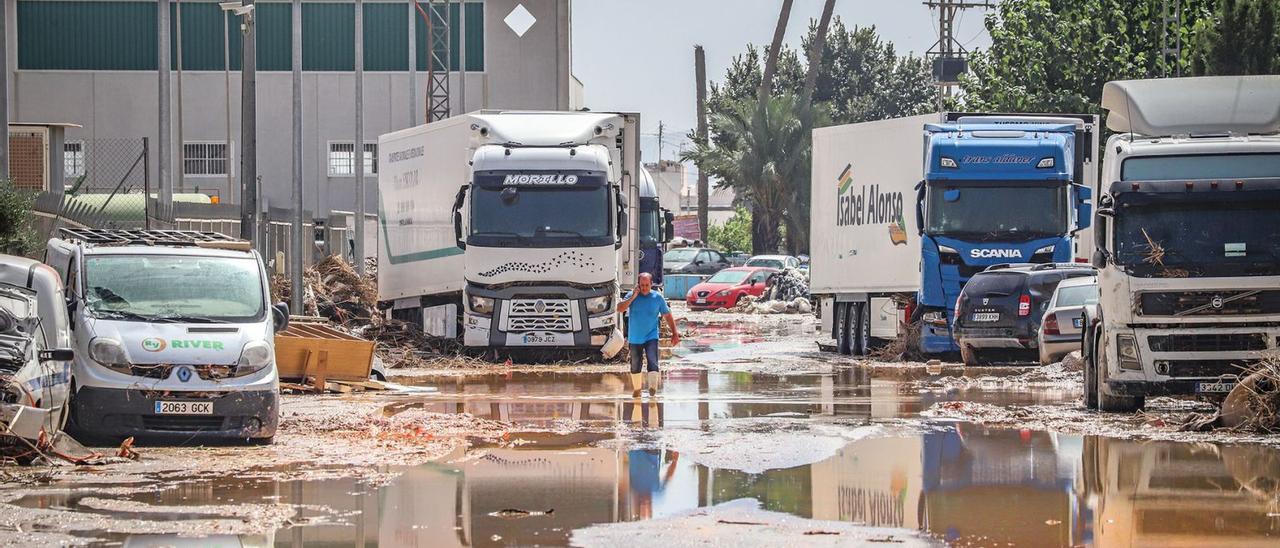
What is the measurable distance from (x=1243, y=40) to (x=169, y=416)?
83.1 feet

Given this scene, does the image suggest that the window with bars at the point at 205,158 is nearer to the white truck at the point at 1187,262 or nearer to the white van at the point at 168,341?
the white van at the point at 168,341

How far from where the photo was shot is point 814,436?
626 inches

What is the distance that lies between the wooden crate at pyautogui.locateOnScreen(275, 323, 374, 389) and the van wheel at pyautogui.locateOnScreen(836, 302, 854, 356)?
1216 centimetres

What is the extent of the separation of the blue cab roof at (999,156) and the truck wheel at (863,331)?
4.31 metres

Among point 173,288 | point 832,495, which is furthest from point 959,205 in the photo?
point 832,495

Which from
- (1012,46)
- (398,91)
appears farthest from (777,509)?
(398,91)

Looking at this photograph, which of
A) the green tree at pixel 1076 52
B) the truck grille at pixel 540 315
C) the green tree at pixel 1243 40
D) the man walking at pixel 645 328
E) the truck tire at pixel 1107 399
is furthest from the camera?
the green tree at pixel 1076 52

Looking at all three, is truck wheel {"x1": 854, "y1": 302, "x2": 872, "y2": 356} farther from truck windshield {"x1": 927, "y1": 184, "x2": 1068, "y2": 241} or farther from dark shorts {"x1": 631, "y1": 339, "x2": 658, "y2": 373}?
dark shorts {"x1": 631, "y1": 339, "x2": 658, "y2": 373}

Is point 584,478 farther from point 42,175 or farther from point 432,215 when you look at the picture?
point 42,175

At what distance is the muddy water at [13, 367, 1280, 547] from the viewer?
1053 centimetres

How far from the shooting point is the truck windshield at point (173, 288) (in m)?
15.8

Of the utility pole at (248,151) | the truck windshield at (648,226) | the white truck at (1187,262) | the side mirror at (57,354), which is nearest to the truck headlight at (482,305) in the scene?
the utility pole at (248,151)

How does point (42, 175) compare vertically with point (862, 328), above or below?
above

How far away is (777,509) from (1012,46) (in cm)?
4234
